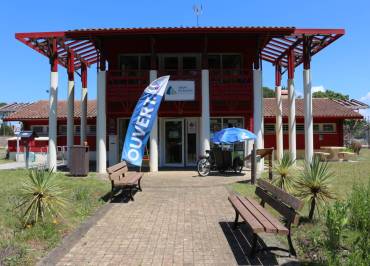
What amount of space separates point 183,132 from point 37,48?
7.27m

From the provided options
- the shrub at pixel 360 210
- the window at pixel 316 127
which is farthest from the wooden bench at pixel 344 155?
the shrub at pixel 360 210

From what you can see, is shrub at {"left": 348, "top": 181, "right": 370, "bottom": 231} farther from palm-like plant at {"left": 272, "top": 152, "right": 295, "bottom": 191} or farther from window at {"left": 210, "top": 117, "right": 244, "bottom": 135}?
window at {"left": 210, "top": 117, "right": 244, "bottom": 135}

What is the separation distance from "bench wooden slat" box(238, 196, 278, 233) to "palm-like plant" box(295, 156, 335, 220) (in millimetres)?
1119

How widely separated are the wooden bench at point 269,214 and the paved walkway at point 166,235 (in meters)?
0.46

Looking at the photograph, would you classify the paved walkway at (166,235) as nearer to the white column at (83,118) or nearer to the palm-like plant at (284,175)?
the palm-like plant at (284,175)

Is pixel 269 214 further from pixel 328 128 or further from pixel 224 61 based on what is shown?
pixel 328 128

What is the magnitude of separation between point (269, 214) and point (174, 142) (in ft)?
43.9

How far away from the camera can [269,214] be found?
6.71 meters

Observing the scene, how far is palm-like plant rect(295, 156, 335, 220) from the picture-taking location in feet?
26.3

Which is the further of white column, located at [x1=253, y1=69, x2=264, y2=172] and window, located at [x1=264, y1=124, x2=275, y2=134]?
window, located at [x1=264, y1=124, x2=275, y2=134]

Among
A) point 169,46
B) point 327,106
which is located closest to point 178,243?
point 169,46

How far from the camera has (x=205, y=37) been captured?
1741 centimetres

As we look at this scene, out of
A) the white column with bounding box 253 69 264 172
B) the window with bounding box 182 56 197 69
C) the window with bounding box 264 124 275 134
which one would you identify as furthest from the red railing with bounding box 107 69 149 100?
the window with bounding box 264 124 275 134

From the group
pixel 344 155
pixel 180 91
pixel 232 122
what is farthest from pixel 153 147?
pixel 344 155
